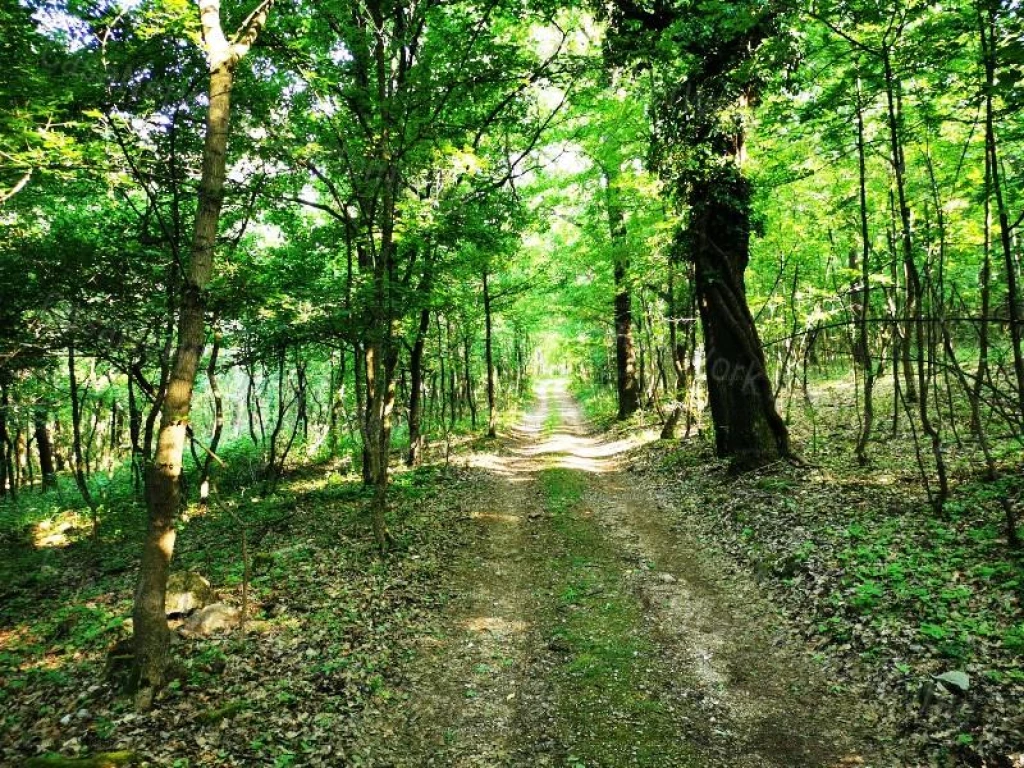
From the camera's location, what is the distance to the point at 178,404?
16.8 ft

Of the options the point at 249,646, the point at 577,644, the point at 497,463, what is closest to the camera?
the point at 249,646

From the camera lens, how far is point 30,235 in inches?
420

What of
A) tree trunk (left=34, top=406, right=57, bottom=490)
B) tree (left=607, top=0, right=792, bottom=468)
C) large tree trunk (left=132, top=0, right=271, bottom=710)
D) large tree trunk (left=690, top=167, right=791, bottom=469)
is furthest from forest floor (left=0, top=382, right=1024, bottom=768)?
tree trunk (left=34, top=406, right=57, bottom=490)

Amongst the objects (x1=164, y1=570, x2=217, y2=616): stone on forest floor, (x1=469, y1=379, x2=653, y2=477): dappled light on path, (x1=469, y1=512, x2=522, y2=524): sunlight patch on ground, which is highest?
(x1=164, y1=570, x2=217, y2=616): stone on forest floor

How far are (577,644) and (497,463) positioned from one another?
11.2m

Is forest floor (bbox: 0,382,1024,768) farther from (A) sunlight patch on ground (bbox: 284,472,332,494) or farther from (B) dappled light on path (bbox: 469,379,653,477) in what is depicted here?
(B) dappled light on path (bbox: 469,379,653,477)

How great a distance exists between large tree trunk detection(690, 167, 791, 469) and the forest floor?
1.26m

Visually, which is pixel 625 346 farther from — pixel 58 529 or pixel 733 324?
pixel 58 529

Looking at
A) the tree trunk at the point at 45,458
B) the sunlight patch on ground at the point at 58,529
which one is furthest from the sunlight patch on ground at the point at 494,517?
the tree trunk at the point at 45,458

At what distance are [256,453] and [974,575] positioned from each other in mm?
21869

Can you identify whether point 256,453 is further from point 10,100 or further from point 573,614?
point 573,614

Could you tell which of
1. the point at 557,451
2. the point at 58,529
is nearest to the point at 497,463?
the point at 557,451

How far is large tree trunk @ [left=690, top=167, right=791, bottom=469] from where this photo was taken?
1150 centimetres

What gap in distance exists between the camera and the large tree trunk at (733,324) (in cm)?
1150
